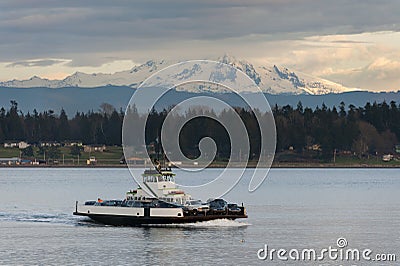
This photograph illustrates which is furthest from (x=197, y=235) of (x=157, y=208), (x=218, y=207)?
(x=218, y=207)

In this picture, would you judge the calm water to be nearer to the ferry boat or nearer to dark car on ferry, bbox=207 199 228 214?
the ferry boat

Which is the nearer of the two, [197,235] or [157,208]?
[197,235]

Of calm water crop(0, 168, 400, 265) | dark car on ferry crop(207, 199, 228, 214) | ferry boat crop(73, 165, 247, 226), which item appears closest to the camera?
calm water crop(0, 168, 400, 265)

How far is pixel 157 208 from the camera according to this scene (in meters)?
90.9

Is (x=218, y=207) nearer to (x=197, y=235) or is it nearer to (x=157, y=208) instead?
(x=157, y=208)

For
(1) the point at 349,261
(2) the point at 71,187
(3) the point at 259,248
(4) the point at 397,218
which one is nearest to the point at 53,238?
(3) the point at 259,248

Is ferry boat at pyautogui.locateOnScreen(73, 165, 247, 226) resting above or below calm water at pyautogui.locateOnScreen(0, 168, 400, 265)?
above

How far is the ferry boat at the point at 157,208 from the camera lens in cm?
9031

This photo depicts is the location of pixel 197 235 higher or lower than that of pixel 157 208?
lower

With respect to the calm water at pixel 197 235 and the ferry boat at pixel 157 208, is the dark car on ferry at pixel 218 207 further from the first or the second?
the calm water at pixel 197 235

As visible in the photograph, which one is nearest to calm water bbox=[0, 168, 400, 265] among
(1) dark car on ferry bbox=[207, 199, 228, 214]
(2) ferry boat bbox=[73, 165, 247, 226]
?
(2) ferry boat bbox=[73, 165, 247, 226]

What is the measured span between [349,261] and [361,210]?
45.5 metres

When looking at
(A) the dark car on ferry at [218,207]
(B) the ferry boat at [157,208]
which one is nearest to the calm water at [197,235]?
(B) the ferry boat at [157,208]

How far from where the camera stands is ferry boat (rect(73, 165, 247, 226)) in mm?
90312
